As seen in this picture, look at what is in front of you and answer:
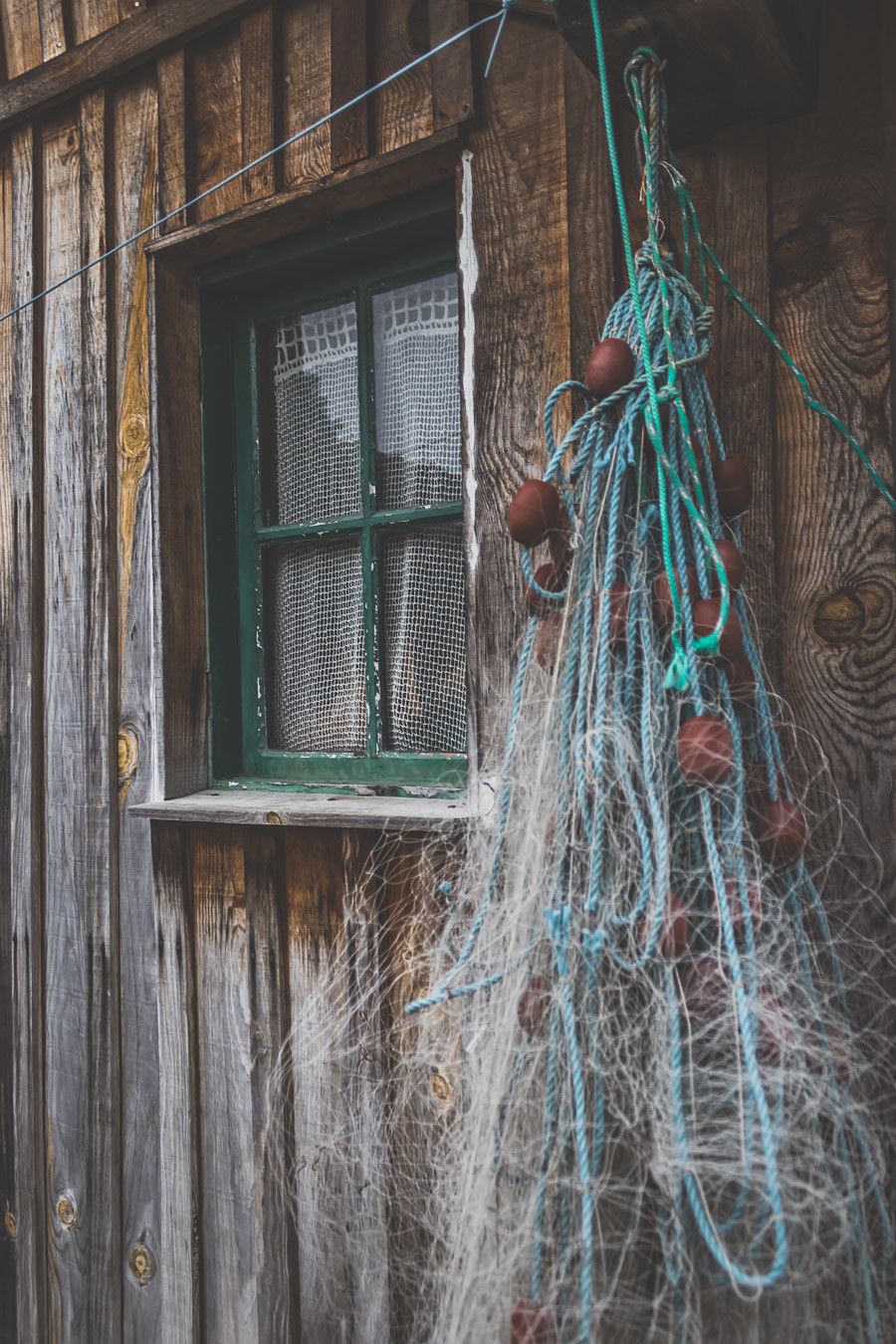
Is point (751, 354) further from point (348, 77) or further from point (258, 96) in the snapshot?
point (258, 96)

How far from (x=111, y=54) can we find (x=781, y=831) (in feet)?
6.86

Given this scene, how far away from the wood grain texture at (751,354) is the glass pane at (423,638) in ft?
1.93

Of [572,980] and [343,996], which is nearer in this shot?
[572,980]

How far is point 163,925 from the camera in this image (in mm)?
1955

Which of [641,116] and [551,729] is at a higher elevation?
[641,116]

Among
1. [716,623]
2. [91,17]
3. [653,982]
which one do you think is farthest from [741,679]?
[91,17]

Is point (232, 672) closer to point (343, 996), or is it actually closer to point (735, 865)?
point (343, 996)

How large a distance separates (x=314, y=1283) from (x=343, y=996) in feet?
1.71

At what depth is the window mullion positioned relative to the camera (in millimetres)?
1907

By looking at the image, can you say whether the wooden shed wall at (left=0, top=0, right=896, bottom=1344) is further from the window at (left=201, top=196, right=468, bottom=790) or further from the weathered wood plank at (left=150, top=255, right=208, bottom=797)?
the window at (left=201, top=196, right=468, bottom=790)

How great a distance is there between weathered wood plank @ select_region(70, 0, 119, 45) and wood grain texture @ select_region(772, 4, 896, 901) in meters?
1.56

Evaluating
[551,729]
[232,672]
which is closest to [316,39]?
[232,672]

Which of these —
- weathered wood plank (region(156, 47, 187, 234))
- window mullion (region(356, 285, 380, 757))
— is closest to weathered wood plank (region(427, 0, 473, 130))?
window mullion (region(356, 285, 380, 757))

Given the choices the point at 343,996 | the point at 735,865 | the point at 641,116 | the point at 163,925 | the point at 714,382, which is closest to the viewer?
the point at 735,865
